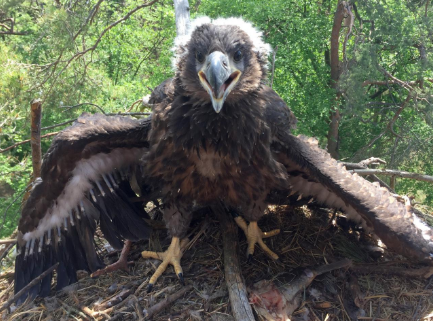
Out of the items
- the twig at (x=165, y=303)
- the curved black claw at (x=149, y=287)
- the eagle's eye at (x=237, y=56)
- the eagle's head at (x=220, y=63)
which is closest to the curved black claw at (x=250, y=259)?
the twig at (x=165, y=303)

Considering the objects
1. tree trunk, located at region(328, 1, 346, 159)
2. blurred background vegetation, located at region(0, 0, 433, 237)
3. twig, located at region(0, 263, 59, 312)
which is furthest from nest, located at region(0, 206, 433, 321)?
tree trunk, located at region(328, 1, 346, 159)

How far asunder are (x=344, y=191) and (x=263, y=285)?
2.78ft

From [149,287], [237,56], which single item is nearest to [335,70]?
[237,56]

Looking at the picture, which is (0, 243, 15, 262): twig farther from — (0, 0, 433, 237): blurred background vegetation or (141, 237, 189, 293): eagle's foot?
(141, 237, 189, 293): eagle's foot

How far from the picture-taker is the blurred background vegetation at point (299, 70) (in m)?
5.42

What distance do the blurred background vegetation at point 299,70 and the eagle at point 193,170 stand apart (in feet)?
4.38

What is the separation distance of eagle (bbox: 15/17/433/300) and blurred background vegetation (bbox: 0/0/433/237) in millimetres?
1334

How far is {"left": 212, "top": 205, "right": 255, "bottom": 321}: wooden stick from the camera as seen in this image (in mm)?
A: 2279

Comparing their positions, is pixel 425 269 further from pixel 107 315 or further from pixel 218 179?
pixel 107 315

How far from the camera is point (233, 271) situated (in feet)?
8.27

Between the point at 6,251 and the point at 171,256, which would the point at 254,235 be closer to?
the point at 171,256

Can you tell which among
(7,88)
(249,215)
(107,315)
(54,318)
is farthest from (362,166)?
(7,88)

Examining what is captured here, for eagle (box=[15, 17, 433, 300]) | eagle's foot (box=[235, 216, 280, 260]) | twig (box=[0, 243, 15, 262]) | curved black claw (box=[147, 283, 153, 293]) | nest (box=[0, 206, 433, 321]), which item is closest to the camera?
eagle (box=[15, 17, 433, 300])

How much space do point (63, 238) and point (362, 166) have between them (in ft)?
10.0
